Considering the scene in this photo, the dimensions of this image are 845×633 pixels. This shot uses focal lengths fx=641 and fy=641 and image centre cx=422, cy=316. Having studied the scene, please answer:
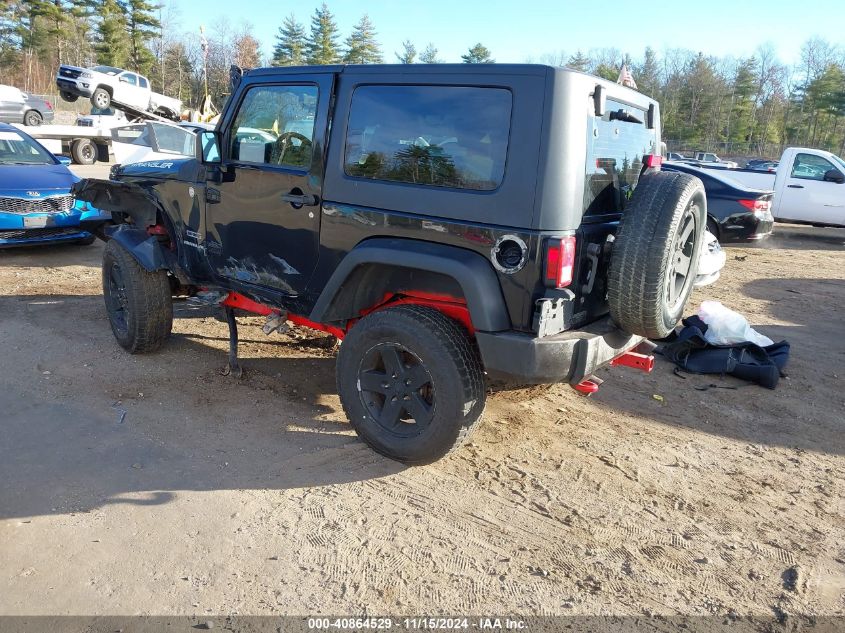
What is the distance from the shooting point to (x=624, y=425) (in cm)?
438

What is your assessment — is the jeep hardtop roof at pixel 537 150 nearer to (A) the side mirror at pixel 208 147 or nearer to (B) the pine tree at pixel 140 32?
(A) the side mirror at pixel 208 147

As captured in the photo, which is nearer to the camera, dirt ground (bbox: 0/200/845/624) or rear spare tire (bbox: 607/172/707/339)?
dirt ground (bbox: 0/200/845/624)

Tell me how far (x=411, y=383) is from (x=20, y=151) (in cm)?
831

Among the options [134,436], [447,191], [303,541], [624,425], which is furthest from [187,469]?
[624,425]

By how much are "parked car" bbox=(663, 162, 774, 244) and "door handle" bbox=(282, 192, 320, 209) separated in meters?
8.05

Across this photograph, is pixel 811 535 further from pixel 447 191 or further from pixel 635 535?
pixel 447 191

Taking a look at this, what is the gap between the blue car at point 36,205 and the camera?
7.85 metres

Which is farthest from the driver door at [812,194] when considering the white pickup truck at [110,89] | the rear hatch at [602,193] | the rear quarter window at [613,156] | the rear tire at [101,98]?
the rear tire at [101,98]

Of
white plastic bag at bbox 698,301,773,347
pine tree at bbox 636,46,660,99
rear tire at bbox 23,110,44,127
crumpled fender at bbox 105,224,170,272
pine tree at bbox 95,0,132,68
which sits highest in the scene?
pine tree at bbox 636,46,660,99

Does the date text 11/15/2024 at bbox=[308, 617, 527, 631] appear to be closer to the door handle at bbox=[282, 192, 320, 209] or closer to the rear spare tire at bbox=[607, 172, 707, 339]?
the rear spare tire at bbox=[607, 172, 707, 339]

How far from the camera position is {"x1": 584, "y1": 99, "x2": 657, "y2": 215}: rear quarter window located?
3281 mm

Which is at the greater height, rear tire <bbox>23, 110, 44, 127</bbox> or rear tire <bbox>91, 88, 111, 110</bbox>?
rear tire <bbox>91, 88, 111, 110</bbox>

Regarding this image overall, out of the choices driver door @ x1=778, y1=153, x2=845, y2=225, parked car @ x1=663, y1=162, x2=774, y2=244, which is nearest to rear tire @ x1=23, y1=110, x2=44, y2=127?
parked car @ x1=663, y1=162, x2=774, y2=244

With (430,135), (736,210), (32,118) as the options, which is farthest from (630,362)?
(32,118)
